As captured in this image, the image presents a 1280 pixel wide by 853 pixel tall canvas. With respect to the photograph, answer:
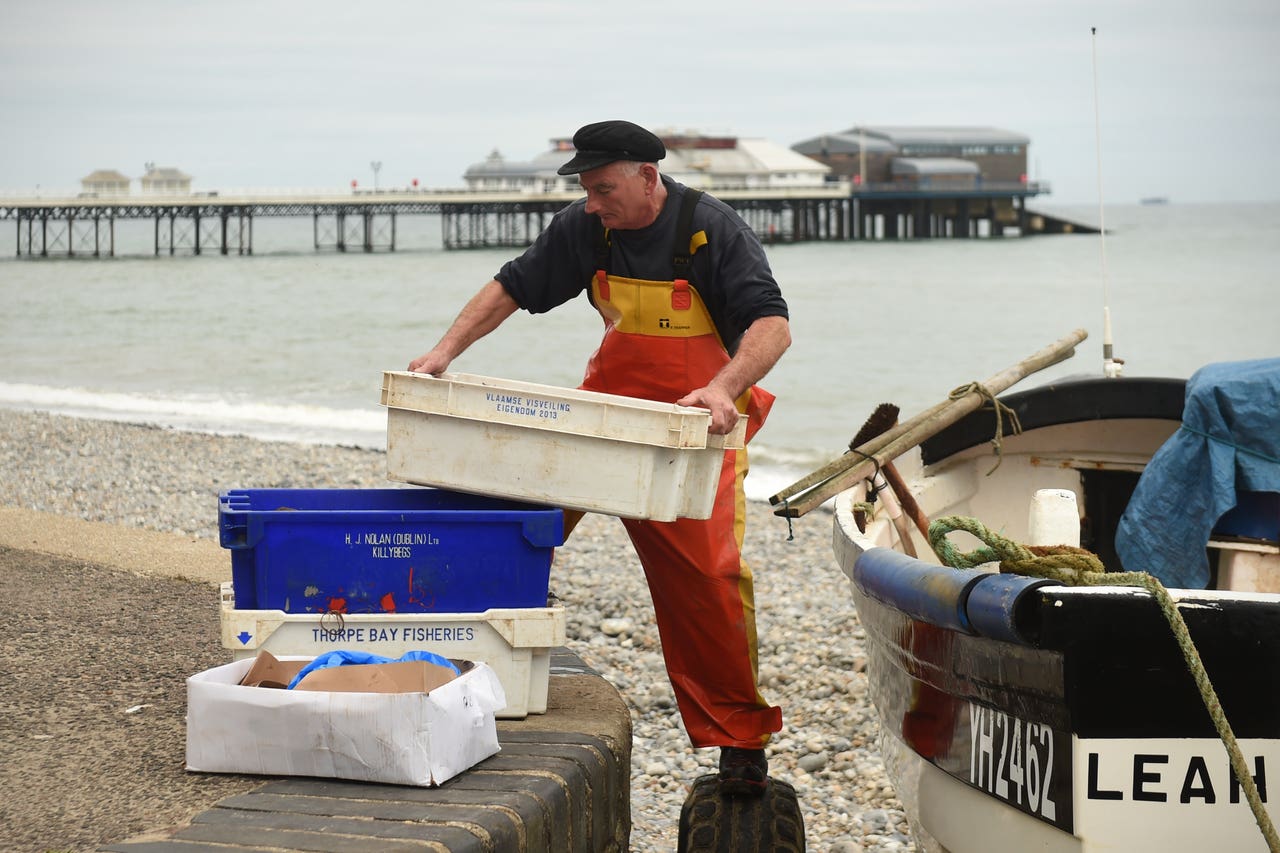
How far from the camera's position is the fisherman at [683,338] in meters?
3.95

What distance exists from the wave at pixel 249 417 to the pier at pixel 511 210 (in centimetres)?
4776

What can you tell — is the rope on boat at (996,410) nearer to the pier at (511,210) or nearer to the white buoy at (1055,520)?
the white buoy at (1055,520)

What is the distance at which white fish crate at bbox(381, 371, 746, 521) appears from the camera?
3.60 m

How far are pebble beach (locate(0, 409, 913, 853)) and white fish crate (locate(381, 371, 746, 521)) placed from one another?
0.53m

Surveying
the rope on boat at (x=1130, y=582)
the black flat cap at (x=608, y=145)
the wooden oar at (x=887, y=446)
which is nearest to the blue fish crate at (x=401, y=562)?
the wooden oar at (x=887, y=446)

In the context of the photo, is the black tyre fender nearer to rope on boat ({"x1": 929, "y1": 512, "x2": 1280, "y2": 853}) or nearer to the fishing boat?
the fishing boat

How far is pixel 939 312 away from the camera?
4325cm

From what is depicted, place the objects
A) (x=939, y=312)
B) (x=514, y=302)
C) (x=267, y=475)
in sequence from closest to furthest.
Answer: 1. (x=514, y=302)
2. (x=267, y=475)
3. (x=939, y=312)

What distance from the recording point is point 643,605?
8164 mm

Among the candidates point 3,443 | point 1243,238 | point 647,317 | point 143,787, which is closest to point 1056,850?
point 647,317

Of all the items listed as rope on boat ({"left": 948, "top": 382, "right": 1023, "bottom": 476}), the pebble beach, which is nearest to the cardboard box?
the pebble beach

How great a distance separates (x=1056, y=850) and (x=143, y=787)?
2.06 meters

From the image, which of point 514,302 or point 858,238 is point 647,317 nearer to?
point 514,302

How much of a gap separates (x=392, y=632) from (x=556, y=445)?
616 mm
